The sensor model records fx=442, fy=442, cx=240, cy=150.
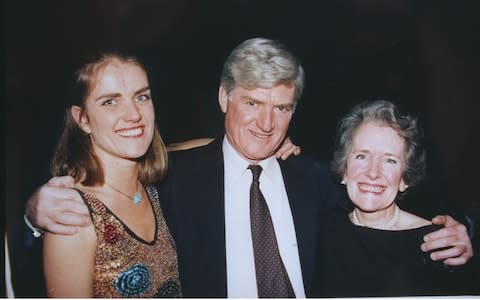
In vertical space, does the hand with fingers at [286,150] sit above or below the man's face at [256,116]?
below

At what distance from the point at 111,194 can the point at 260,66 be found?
956mm

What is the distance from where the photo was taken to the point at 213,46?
2.20 meters

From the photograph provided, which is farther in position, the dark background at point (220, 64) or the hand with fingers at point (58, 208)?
the dark background at point (220, 64)

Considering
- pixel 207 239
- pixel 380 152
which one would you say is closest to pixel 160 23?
pixel 207 239

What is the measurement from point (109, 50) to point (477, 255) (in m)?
2.15

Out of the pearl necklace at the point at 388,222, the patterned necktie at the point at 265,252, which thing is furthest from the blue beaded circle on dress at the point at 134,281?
the pearl necklace at the point at 388,222

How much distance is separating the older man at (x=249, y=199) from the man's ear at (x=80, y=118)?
0.27m

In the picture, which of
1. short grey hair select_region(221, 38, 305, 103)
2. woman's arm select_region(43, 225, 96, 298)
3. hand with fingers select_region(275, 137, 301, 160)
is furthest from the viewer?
hand with fingers select_region(275, 137, 301, 160)

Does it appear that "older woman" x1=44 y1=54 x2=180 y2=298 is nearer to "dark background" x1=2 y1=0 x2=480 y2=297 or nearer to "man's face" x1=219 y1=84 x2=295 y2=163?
"dark background" x1=2 y1=0 x2=480 y2=297

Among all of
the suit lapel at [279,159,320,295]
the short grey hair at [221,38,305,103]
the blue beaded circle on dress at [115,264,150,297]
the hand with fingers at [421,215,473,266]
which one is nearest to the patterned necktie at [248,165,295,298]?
the suit lapel at [279,159,320,295]

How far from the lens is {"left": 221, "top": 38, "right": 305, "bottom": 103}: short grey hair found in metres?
2.16

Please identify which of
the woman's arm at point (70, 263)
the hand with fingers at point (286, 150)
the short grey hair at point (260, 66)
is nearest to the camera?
the woman's arm at point (70, 263)

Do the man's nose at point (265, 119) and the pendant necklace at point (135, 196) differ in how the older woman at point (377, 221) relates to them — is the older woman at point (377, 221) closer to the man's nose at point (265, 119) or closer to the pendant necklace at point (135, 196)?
the man's nose at point (265, 119)

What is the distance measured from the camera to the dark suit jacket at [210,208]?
217 centimetres
